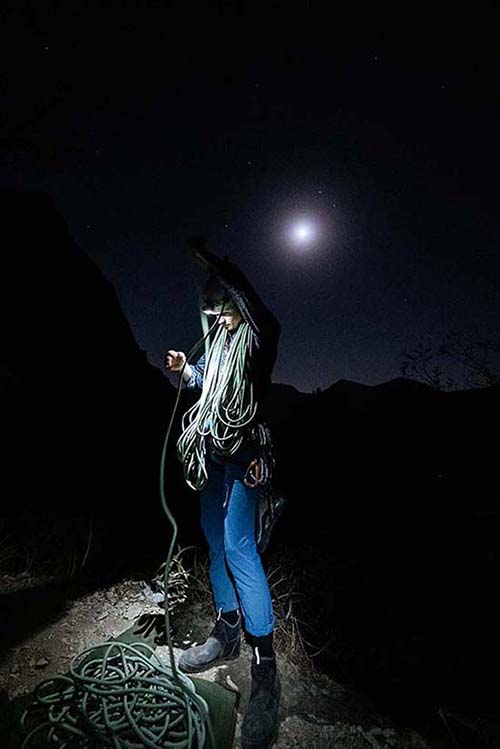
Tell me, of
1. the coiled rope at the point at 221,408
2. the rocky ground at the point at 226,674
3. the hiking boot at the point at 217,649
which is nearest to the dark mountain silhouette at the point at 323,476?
the rocky ground at the point at 226,674

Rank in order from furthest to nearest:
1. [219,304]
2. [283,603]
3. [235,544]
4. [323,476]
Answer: [323,476] → [283,603] → [219,304] → [235,544]

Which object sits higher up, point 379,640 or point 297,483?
point 297,483

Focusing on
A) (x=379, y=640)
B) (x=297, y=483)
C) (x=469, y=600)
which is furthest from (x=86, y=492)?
(x=469, y=600)

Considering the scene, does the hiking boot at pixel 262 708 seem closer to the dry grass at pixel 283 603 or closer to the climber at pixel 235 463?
the climber at pixel 235 463

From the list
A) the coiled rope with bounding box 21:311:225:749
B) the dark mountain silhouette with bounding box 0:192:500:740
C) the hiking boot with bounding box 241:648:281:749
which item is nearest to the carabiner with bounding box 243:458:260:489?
the coiled rope with bounding box 21:311:225:749

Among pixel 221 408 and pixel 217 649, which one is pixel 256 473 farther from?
pixel 217 649

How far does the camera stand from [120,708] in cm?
163

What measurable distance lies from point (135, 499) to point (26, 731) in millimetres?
5690

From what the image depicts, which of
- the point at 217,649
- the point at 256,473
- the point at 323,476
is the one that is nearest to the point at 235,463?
the point at 256,473

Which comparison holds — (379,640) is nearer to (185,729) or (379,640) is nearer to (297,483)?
(185,729)

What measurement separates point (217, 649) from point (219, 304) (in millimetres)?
2064

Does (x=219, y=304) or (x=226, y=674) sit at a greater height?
(x=219, y=304)

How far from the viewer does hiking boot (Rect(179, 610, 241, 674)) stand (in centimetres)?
198

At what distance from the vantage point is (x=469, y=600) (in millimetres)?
3438
